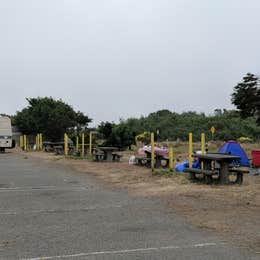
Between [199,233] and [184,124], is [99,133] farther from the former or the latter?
[199,233]

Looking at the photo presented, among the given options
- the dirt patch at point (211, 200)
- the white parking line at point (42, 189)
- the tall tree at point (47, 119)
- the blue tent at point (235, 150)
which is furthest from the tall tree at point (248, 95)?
the tall tree at point (47, 119)

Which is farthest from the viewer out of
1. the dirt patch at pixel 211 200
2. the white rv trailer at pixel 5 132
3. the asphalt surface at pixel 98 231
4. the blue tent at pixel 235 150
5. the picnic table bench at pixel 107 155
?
the white rv trailer at pixel 5 132

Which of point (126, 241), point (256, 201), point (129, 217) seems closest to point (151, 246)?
point (126, 241)

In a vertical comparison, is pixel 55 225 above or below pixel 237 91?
below

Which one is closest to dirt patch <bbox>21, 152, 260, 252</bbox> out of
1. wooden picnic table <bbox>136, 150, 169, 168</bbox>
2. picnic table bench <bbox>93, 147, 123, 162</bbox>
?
wooden picnic table <bbox>136, 150, 169, 168</bbox>

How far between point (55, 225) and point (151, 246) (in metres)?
2.01

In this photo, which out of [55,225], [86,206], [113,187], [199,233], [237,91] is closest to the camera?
[199,233]

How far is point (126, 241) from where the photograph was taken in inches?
236

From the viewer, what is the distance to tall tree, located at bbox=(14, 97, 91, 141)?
43.8 meters

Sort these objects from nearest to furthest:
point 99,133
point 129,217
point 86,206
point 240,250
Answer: point 240,250, point 129,217, point 86,206, point 99,133

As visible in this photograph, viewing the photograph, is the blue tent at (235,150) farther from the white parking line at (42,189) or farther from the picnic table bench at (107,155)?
the white parking line at (42,189)

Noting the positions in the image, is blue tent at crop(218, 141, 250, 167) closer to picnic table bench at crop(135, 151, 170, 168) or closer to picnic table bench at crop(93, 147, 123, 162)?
picnic table bench at crop(135, 151, 170, 168)

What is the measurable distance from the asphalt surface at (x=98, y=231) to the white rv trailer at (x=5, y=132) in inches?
893

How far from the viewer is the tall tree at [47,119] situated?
43.8 m
